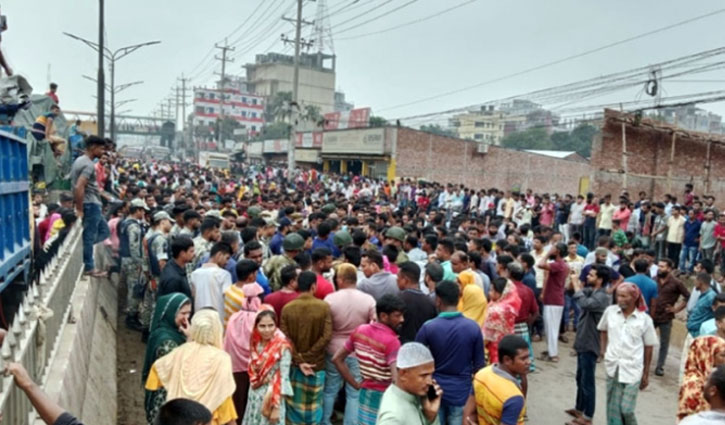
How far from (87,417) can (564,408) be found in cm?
543

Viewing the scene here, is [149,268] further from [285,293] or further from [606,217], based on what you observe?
[606,217]

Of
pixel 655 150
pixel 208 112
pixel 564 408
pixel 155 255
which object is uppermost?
pixel 208 112

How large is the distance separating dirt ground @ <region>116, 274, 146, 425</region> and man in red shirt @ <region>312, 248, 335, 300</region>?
8.77 ft

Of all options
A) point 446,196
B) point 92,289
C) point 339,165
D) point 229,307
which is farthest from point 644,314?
point 339,165

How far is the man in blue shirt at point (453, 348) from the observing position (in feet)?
15.2

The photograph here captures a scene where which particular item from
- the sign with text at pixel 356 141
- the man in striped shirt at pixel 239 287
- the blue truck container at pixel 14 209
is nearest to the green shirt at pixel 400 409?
the man in striped shirt at pixel 239 287

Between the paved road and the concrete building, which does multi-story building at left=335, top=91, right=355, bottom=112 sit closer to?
the concrete building

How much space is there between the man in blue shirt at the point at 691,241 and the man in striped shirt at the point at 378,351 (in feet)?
37.7

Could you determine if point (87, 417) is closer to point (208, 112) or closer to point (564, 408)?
point (564, 408)

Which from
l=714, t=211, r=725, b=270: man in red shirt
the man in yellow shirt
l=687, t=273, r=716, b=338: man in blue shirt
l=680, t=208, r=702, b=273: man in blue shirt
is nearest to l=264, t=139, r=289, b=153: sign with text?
l=680, t=208, r=702, b=273: man in blue shirt

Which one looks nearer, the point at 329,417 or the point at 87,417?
the point at 87,417

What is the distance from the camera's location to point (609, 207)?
1564 cm

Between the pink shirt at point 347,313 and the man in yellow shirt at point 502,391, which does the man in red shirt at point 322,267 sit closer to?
the pink shirt at point 347,313

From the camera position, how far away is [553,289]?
8.41 metres
